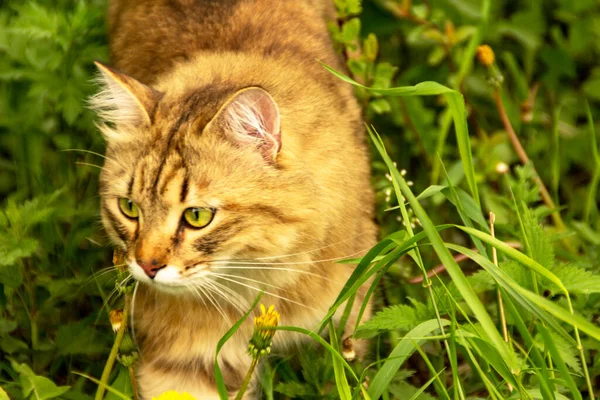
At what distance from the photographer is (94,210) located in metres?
3.45

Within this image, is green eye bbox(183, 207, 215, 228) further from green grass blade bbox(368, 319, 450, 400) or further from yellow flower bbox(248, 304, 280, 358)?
green grass blade bbox(368, 319, 450, 400)

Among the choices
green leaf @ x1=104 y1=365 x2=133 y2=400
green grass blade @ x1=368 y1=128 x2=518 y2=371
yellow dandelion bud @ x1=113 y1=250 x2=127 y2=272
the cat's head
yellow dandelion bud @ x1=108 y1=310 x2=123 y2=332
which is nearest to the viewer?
green grass blade @ x1=368 y1=128 x2=518 y2=371

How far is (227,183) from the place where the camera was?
2623 mm

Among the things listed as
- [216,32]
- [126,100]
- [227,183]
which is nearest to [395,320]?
[227,183]

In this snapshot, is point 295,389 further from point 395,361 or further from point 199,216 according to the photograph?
point 199,216

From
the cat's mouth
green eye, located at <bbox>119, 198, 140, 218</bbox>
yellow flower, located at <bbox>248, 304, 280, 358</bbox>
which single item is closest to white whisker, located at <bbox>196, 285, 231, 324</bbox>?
the cat's mouth

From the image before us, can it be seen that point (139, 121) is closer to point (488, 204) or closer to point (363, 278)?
point (363, 278)

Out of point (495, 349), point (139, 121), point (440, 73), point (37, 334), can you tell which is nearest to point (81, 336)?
point (37, 334)

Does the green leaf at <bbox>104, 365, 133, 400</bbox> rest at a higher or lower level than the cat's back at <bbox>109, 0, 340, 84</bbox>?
lower

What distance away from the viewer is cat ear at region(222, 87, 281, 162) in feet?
8.20

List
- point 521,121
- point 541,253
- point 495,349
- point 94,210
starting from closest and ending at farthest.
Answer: point 495,349
point 541,253
point 94,210
point 521,121

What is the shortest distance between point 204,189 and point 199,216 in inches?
2.9

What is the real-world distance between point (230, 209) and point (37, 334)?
936 mm

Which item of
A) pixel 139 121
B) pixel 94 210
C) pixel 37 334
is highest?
pixel 139 121
